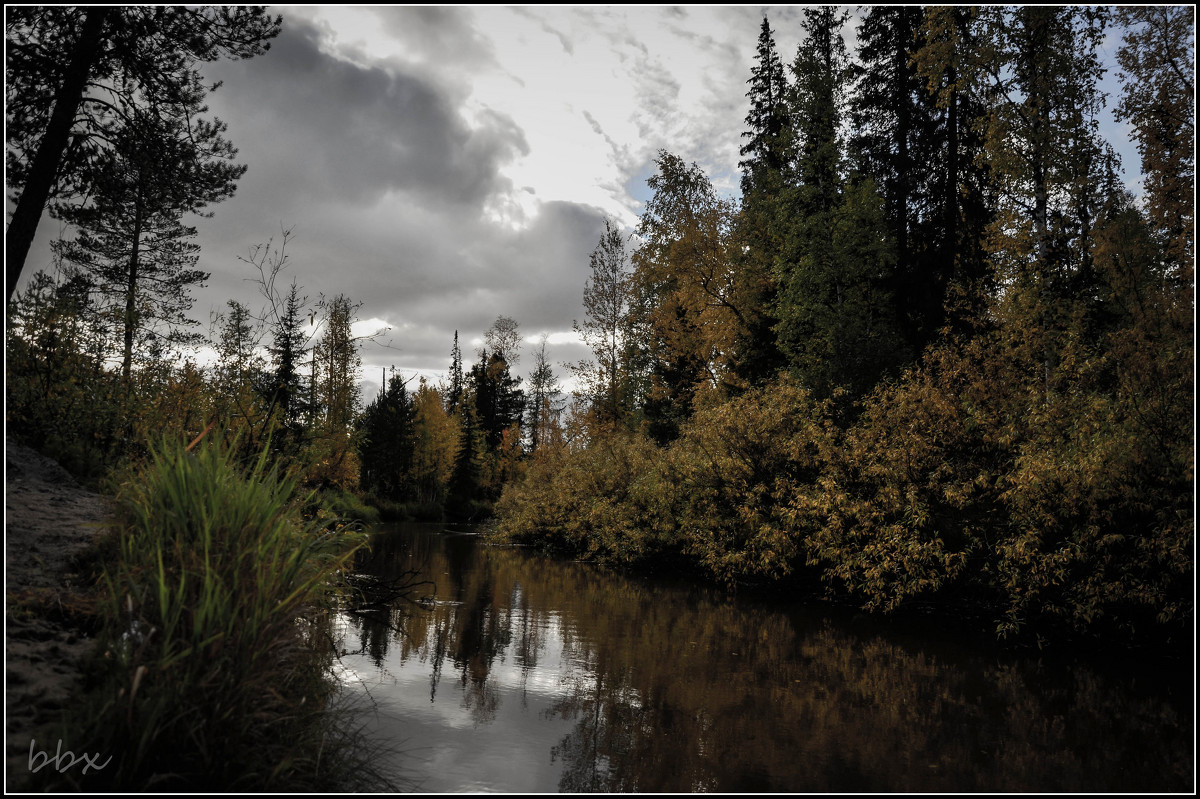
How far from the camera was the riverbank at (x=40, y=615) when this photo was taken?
325 cm

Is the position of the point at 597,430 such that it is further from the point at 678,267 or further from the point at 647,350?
the point at 678,267

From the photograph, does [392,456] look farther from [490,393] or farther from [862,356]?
[862,356]

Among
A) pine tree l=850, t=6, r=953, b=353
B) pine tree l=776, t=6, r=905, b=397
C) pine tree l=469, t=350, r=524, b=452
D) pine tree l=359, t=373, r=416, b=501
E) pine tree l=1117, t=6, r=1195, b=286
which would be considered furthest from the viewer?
pine tree l=469, t=350, r=524, b=452

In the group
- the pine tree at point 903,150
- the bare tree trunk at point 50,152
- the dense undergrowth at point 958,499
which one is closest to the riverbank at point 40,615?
the bare tree trunk at point 50,152

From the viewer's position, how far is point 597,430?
26.3m

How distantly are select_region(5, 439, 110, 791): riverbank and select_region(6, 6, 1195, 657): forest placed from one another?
2.87 feet

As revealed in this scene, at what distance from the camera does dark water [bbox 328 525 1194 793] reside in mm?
4926

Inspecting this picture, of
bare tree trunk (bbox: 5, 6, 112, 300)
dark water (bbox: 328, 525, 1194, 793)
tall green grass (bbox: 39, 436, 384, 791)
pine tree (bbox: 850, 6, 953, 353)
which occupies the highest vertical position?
pine tree (bbox: 850, 6, 953, 353)

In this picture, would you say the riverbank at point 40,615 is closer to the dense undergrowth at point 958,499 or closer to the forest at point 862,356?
the forest at point 862,356

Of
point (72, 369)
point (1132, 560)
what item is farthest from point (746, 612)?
point (72, 369)

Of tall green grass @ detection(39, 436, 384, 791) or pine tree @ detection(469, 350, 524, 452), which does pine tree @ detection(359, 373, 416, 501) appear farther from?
tall green grass @ detection(39, 436, 384, 791)

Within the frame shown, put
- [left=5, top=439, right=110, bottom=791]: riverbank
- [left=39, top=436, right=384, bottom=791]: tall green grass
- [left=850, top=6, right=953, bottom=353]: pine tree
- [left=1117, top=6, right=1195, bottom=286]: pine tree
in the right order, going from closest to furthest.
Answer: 1. [left=39, top=436, right=384, bottom=791]: tall green grass
2. [left=5, top=439, right=110, bottom=791]: riverbank
3. [left=1117, top=6, right=1195, bottom=286]: pine tree
4. [left=850, top=6, right=953, bottom=353]: pine tree

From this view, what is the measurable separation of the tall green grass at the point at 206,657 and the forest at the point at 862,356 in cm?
104

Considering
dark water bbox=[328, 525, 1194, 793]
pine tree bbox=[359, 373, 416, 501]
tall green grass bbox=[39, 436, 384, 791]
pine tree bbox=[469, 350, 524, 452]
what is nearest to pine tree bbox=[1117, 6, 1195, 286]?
dark water bbox=[328, 525, 1194, 793]
